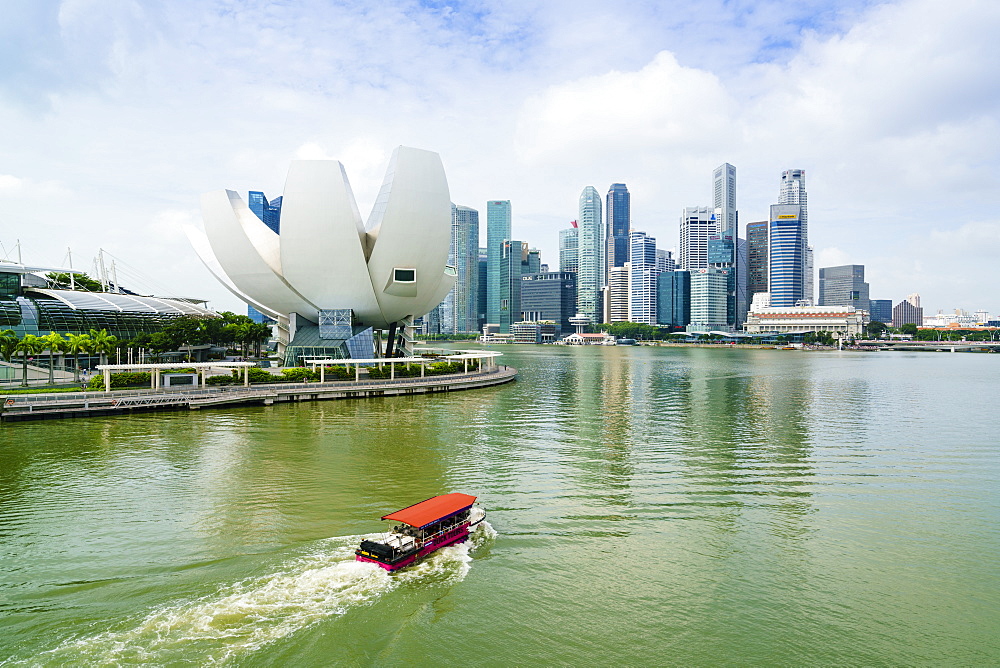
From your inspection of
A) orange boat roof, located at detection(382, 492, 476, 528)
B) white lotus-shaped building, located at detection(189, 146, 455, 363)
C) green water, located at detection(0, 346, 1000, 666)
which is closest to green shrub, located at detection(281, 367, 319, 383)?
white lotus-shaped building, located at detection(189, 146, 455, 363)

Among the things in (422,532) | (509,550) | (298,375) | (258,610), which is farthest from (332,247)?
(258,610)

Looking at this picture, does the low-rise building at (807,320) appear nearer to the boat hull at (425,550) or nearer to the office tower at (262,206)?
the office tower at (262,206)

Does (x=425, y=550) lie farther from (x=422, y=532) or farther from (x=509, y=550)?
(x=509, y=550)

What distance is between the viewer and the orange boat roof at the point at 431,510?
39.8ft

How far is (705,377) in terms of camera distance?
198 feet

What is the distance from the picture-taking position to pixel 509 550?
1241 centimetres

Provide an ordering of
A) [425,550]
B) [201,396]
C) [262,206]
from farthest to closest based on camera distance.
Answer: [262,206]
[201,396]
[425,550]

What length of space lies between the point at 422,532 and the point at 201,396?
25.9 m

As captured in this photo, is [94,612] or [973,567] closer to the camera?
[94,612]

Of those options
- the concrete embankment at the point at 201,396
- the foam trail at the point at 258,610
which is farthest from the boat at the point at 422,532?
the concrete embankment at the point at 201,396

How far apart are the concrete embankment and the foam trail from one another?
24145 millimetres

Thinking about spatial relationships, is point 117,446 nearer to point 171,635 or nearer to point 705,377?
point 171,635

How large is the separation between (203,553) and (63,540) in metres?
3.59

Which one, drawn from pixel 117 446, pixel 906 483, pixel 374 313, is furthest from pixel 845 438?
pixel 374 313
